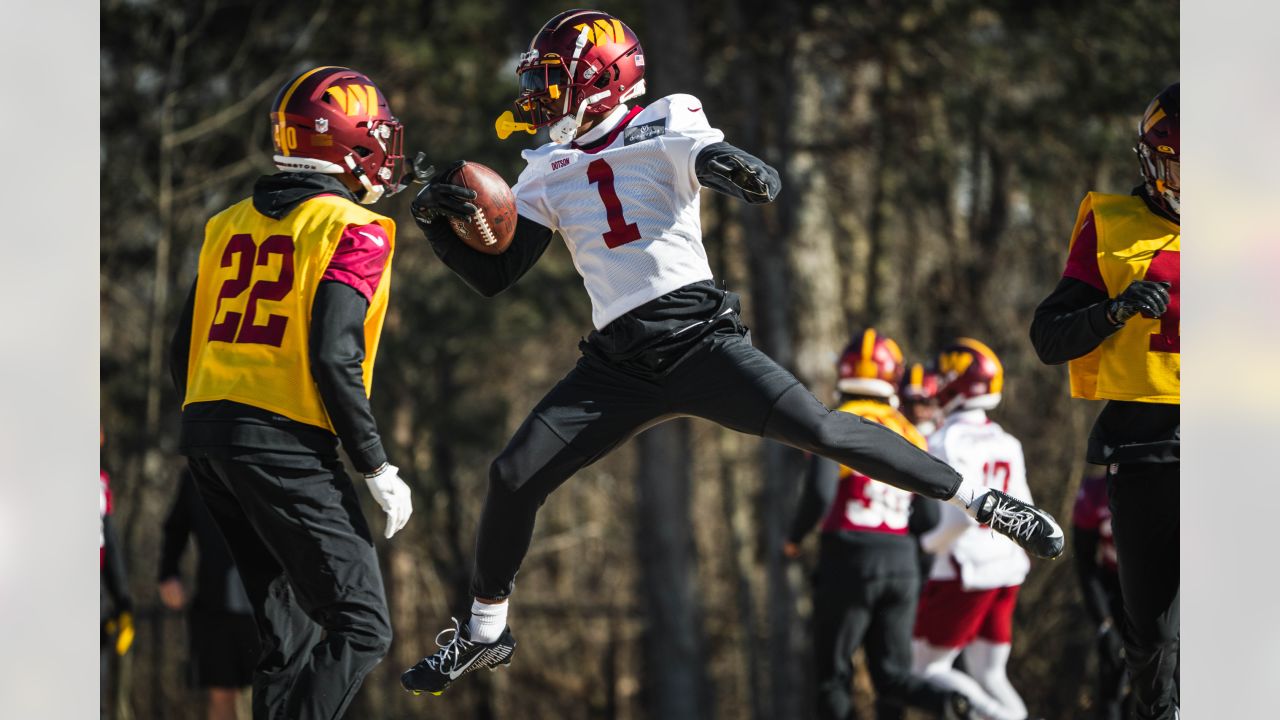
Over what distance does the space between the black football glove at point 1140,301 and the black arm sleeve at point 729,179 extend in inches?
43.7

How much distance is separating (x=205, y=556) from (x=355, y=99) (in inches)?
130

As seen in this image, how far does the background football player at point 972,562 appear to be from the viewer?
7.23 m

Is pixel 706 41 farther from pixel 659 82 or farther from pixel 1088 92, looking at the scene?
pixel 1088 92

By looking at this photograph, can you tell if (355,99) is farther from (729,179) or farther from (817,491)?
(817,491)

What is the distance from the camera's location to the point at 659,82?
1437 centimetres

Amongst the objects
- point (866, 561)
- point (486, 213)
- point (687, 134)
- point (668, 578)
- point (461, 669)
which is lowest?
point (668, 578)

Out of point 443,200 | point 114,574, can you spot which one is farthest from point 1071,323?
point 114,574

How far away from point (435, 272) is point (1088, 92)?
761cm

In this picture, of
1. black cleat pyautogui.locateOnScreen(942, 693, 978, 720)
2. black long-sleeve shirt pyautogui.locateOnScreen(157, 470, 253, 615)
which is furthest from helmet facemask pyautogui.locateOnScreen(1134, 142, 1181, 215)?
black long-sleeve shirt pyautogui.locateOnScreen(157, 470, 253, 615)

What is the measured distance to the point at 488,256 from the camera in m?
4.77

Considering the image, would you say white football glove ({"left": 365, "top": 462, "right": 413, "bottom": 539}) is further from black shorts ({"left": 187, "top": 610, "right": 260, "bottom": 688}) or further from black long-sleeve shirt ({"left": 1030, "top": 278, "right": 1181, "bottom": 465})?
black shorts ({"left": 187, "top": 610, "right": 260, "bottom": 688})

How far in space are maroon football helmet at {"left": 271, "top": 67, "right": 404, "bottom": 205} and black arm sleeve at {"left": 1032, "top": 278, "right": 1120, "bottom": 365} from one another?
2.28m

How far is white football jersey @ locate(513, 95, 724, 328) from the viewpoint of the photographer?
14.9 feet

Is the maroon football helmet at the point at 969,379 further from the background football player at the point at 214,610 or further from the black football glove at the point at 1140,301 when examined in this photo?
the background football player at the point at 214,610
